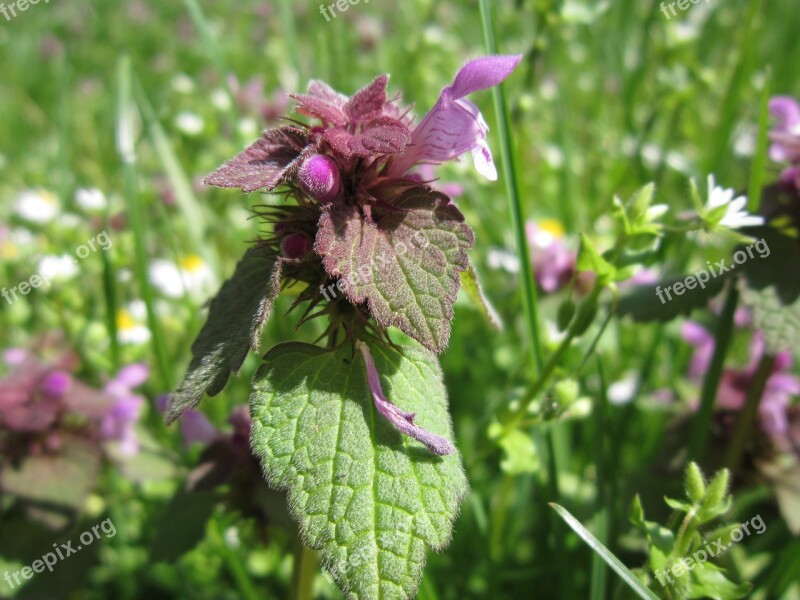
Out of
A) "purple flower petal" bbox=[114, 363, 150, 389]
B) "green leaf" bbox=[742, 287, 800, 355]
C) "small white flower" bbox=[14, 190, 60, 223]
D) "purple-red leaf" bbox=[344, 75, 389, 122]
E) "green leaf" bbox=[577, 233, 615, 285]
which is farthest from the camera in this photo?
"small white flower" bbox=[14, 190, 60, 223]

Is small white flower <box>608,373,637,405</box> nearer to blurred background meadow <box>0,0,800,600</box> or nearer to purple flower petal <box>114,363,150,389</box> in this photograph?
blurred background meadow <box>0,0,800,600</box>

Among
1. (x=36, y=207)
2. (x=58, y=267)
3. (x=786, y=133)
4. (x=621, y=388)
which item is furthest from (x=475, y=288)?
(x=36, y=207)

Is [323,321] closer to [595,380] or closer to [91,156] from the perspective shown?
[595,380]

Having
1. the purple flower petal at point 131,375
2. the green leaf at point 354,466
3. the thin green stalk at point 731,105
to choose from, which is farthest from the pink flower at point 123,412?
the thin green stalk at point 731,105

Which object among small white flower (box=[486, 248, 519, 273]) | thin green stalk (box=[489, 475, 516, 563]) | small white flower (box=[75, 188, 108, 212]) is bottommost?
thin green stalk (box=[489, 475, 516, 563])

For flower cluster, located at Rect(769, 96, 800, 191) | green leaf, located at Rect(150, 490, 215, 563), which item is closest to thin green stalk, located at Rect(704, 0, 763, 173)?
flower cluster, located at Rect(769, 96, 800, 191)

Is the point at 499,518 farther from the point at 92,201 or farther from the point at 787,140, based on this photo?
the point at 92,201

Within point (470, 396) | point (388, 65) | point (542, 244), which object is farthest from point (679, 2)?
point (388, 65)
